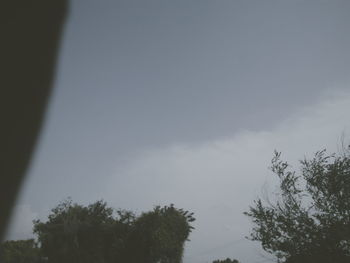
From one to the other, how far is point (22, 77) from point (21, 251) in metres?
66.8

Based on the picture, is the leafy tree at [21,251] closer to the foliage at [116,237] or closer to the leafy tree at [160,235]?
the foliage at [116,237]

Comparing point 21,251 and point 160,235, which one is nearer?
point 160,235

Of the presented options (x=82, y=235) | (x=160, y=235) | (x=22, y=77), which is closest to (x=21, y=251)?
(x=82, y=235)

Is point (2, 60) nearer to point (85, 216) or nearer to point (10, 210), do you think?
point (10, 210)

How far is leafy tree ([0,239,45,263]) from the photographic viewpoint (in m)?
53.0

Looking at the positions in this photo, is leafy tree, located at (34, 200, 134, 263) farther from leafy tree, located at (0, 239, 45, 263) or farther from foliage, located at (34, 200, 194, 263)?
leafy tree, located at (0, 239, 45, 263)

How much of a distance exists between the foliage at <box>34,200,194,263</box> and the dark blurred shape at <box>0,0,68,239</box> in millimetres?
35403

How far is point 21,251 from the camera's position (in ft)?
191

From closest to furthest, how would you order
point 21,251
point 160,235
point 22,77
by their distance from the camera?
point 22,77 < point 160,235 < point 21,251

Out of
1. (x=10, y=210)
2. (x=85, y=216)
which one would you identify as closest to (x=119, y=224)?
(x=85, y=216)

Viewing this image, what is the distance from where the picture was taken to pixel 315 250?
551 inches

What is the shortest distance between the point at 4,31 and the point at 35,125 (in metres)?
1.99

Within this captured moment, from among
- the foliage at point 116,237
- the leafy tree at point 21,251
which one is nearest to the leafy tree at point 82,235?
the foliage at point 116,237

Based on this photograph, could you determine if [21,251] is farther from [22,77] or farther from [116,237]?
[22,77]
